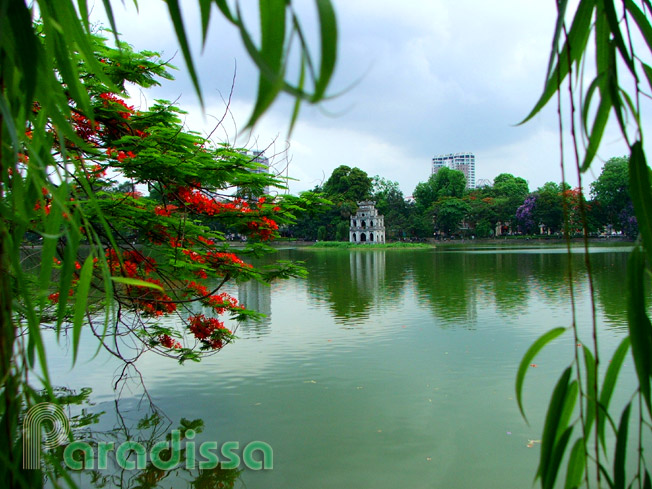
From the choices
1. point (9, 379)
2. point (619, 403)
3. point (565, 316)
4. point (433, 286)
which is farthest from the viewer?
point (433, 286)

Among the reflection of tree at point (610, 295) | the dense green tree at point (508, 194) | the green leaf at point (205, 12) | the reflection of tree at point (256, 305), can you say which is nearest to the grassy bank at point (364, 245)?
the dense green tree at point (508, 194)

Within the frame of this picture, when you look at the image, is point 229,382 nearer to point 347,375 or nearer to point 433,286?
point 347,375

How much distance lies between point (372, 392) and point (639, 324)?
3.43m

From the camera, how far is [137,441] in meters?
3.02

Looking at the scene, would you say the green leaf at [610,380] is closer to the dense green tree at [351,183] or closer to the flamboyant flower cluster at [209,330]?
the flamboyant flower cluster at [209,330]

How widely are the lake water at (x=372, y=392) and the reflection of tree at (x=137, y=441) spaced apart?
30mm

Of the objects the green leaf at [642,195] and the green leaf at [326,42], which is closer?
the green leaf at [326,42]

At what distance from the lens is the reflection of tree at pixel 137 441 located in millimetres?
2615

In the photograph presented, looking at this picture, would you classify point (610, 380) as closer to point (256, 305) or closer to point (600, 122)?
point (600, 122)

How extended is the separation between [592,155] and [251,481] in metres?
2.56

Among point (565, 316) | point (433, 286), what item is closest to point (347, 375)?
point (565, 316)

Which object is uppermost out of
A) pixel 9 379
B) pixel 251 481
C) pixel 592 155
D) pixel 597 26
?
pixel 597 26

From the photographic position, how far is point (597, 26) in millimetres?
563

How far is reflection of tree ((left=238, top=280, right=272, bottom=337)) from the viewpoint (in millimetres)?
6075
